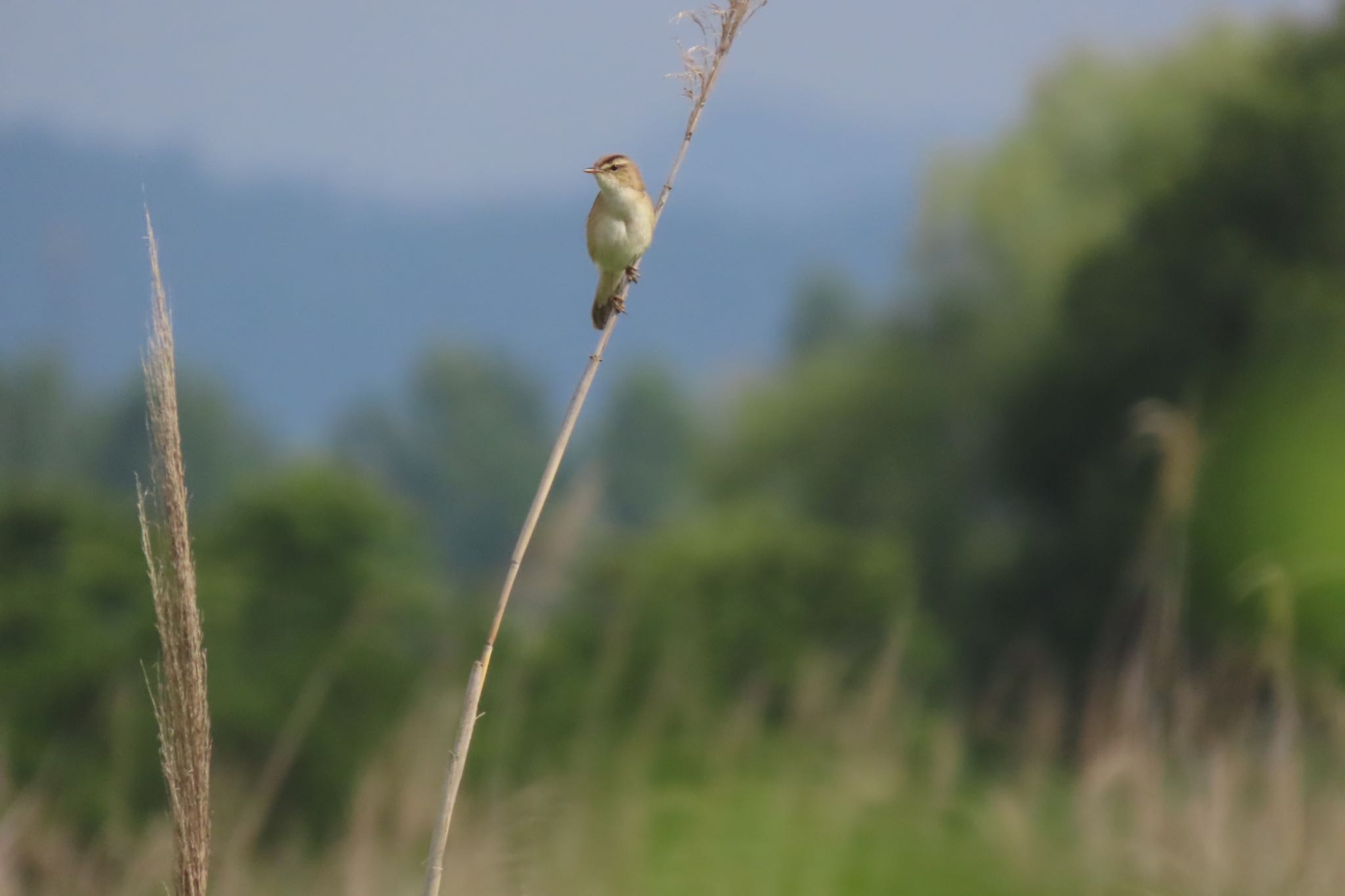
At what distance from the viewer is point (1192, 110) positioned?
1848 cm

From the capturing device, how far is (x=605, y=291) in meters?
2.67

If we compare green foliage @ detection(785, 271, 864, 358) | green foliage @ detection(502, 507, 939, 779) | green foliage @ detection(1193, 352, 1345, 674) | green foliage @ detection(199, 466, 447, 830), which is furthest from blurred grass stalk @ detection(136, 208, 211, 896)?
green foliage @ detection(785, 271, 864, 358)

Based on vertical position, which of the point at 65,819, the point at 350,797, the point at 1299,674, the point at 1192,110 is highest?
the point at 1192,110

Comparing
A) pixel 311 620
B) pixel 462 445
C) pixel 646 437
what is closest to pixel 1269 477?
pixel 311 620

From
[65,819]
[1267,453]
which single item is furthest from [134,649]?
[1267,453]

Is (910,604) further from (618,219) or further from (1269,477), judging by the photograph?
(1269,477)

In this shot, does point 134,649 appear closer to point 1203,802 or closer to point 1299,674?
point 1299,674

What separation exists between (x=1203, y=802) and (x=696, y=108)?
231 cm

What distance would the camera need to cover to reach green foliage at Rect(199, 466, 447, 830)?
1112cm

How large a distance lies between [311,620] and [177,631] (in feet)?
38.2

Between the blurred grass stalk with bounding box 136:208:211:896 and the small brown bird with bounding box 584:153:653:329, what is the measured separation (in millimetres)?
1348

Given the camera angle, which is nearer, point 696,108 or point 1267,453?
point 696,108

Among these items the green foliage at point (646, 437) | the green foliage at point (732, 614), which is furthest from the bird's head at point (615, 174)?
the green foliage at point (646, 437)

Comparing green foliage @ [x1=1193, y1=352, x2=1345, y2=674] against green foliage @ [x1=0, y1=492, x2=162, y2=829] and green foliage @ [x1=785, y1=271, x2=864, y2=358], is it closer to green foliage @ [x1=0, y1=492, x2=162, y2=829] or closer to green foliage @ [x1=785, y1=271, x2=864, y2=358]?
green foliage @ [x1=0, y1=492, x2=162, y2=829]
